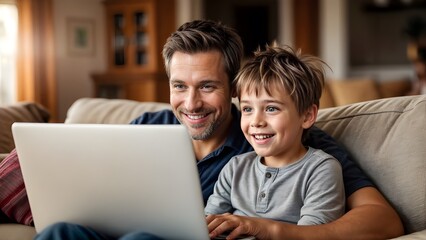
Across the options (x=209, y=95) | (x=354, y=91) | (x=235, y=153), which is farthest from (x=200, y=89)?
(x=354, y=91)

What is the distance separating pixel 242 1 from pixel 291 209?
31.1 ft

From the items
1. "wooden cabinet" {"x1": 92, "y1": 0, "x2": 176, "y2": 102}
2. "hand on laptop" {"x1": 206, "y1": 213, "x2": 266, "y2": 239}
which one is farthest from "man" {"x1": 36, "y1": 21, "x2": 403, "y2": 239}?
"wooden cabinet" {"x1": 92, "y1": 0, "x2": 176, "y2": 102}

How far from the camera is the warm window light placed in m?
6.13

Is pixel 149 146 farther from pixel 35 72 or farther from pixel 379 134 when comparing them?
pixel 35 72

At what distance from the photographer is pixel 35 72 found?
649 centimetres

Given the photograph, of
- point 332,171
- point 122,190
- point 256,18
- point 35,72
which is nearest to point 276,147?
point 332,171

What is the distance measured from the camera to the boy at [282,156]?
4.94 ft

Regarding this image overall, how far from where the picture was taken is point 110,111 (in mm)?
2553

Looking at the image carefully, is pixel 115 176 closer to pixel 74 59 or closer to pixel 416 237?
pixel 416 237

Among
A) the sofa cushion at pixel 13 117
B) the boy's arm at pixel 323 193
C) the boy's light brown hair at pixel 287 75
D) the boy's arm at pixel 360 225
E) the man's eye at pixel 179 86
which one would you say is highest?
the boy's light brown hair at pixel 287 75

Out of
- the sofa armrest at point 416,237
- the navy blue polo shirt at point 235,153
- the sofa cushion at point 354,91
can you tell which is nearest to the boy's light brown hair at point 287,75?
the navy blue polo shirt at point 235,153

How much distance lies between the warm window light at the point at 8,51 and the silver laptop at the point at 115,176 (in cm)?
513

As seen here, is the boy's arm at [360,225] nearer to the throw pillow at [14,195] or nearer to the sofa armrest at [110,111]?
the throw pillow at [14,195]

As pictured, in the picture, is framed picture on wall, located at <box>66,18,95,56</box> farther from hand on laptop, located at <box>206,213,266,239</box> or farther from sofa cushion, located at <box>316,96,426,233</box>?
hand on laptop, located at <box>206,213,266,239</box>
